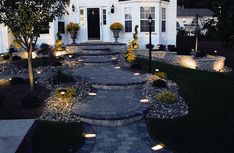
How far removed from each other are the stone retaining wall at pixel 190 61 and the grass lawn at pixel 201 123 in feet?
14.7

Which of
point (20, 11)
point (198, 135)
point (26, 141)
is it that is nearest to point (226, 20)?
point (198, 135)

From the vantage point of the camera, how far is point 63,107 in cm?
1193

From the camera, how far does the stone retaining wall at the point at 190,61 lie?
853 inches

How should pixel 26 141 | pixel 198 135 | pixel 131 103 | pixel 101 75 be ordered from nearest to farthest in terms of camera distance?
pixel 26 141 < pixel 198 135 < pixel 131 103 < pixel 101 75

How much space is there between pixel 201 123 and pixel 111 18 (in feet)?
51.2

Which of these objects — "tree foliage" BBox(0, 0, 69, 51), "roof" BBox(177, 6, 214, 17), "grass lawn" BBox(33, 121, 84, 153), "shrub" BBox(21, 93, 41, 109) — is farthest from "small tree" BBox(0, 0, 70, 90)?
"roof" BBox(177, 6, 214, 17)

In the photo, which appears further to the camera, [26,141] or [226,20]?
[226,20]

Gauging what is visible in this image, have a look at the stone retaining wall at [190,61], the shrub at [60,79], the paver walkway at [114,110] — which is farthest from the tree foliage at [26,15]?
the stone retaining wall at [190,61]

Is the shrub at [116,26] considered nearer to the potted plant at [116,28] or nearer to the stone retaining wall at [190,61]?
the potted plant at [116,28]

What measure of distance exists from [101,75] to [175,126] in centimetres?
652

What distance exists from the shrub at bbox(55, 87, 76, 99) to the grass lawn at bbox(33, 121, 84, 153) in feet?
6.33

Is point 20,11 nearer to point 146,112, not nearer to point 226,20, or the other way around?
point 146,112

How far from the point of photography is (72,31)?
78.8 feet

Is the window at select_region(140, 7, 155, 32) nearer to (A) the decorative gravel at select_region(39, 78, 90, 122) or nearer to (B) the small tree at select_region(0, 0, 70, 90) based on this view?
(A) the decorative gravel at select_region(39, 78, 90, 122)
